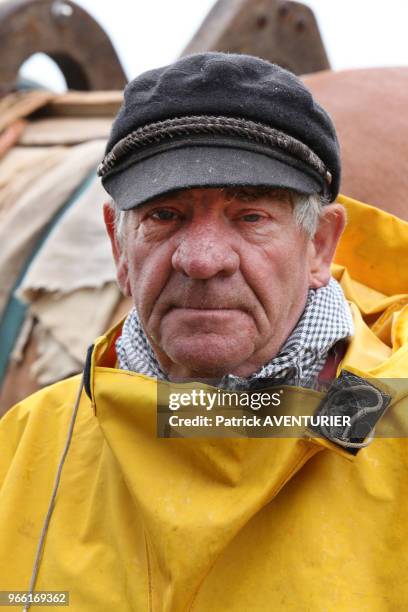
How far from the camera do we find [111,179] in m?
1.60

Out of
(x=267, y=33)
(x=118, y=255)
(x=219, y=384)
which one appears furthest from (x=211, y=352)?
Answer: (x=267, y=33)

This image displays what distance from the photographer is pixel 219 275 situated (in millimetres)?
1452

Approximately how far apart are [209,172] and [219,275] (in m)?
0.17

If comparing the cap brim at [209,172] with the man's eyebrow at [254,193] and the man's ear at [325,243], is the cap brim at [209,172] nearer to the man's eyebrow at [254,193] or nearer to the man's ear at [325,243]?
the man's eyebrow at [254,193]

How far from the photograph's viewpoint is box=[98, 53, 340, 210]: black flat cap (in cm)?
144

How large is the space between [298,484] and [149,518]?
9.5 inches

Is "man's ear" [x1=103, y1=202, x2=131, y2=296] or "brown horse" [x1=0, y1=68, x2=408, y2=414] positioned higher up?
"man's ear" [x1=103, y1=202, x2=131, y2=296]

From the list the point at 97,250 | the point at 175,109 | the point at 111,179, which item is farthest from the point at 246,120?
Result: the point at 97,250

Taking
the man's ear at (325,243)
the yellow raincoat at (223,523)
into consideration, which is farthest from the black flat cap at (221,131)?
the yellow raincoat at (223,523)

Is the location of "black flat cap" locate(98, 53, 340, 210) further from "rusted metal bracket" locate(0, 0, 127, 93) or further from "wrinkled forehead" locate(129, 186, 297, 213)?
"rusted metal bracket" locate(0, 0, 127, 93)

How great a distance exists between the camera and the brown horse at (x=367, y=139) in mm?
2357

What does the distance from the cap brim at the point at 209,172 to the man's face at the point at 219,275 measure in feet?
0.14

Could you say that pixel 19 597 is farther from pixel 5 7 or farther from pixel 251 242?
pixel 5 7

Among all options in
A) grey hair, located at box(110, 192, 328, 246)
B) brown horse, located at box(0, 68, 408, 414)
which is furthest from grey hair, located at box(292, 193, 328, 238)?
brown horse, located at box(0, 68, 408, 414)
